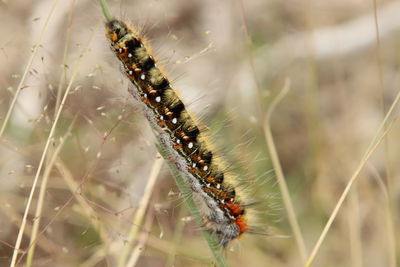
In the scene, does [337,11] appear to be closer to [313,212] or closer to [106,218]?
[313,212]

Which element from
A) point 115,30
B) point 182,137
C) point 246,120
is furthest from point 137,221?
point 246,120

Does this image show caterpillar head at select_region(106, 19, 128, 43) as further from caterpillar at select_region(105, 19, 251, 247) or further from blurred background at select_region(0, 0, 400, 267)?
blurred background at select_region(0, 0, 400, 267)

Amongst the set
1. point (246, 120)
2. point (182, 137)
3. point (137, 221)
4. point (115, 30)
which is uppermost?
point (115, 30)

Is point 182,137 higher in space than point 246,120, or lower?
higher

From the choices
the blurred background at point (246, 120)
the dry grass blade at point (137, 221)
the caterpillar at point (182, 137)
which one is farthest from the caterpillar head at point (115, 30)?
the blurred background at point (246, 120)

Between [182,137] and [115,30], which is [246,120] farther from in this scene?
[115,30]

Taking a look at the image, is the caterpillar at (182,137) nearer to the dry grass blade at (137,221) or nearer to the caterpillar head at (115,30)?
the caterpillar head at (115,30)

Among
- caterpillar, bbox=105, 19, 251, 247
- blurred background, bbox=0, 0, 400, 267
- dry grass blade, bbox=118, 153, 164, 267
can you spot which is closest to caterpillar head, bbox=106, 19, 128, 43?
caterpillar, bbox=105, 19, 251, 247

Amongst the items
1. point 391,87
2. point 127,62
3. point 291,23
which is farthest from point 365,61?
point 127,62
